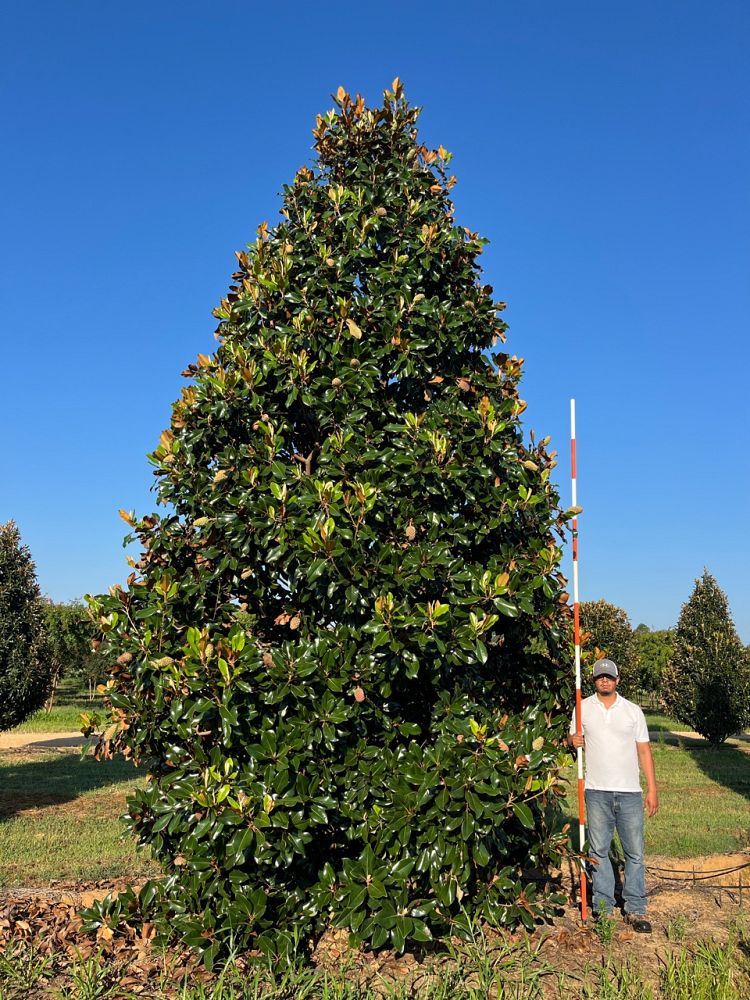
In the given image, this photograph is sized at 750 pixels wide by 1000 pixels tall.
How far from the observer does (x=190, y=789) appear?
5.12m

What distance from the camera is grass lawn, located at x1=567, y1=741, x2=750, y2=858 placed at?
10.4m

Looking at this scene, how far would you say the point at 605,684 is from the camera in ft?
22.0

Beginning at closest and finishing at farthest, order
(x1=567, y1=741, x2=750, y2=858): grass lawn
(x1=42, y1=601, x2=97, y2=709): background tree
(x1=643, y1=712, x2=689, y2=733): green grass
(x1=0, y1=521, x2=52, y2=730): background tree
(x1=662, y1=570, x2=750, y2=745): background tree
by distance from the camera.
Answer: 1. (x1=567, y1=741, x2=750, y2=858): grass lawn
2. (x1=0, y1=521, x2=52, y2=730): background tree
3. (x1=662, y1=570, x2=750, y2=745): background tree
4. (x1=643, y1=712, x2=689, y2=733): green grass
5. (x1=42, y1=601, x2=97, y2=709): background tree

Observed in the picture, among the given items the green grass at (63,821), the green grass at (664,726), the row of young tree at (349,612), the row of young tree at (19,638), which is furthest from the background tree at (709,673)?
the row of young tree at (349,612)

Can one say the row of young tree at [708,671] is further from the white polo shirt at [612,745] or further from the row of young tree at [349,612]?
the row of young tree at [349,612]

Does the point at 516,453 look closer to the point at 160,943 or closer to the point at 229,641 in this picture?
the point at 229,641

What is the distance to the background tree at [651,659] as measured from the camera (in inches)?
1806

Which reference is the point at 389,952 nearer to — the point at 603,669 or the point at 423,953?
the point at 423,953

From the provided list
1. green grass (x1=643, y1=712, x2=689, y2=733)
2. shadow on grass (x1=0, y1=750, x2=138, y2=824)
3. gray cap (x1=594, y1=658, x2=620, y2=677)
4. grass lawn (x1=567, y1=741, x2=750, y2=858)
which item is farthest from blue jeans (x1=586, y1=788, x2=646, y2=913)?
green grass (x1=643, y1=712, x2=689, y2=733)

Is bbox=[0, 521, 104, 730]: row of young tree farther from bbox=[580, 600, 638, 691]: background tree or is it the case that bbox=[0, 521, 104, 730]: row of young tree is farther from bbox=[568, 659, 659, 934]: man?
bbox=[580, 600, 638, 691]: background tree

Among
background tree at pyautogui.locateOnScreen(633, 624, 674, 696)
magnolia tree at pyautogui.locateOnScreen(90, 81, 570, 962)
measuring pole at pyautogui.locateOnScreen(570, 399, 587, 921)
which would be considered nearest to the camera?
magnolia tree at pyautogui.locateOnScreen(90, 81, 570, 962)

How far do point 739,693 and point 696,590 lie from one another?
4092mm

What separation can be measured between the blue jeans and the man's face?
84cm

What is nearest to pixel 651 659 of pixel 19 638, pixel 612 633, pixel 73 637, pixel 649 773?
pixel 612 633
